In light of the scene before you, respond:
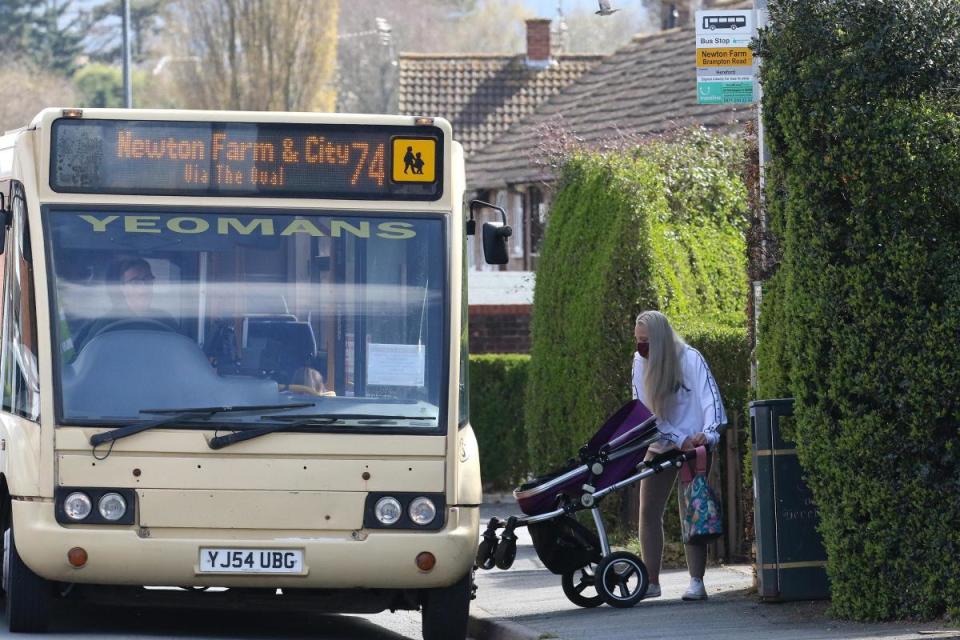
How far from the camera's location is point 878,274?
9484 mm

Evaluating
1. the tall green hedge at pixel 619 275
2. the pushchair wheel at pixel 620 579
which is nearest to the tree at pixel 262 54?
the tall green hedge at pixel 619 275

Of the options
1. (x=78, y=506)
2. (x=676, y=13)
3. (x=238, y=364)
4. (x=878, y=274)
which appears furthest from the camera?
(x=676, y=13)

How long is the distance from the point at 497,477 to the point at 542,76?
2260 cm

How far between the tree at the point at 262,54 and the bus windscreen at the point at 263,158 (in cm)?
5444

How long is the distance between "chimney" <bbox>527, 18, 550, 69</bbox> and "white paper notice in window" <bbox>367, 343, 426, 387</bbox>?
33672mm

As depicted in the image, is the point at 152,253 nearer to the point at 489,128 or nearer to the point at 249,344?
the point at 249,344

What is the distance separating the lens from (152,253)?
32.9 feet

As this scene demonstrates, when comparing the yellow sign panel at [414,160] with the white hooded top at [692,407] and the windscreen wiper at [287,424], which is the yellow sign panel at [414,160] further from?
the white hooded top at [692,407]

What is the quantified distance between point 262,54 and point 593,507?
55727 millimetres

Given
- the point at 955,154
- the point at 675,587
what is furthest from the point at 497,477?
the point at 955,154

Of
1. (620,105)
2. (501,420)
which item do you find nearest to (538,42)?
(620,105)

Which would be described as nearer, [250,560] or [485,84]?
[250,560]

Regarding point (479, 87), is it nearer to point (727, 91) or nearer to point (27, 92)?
point (727, 91)

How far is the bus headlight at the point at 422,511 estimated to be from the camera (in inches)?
387
